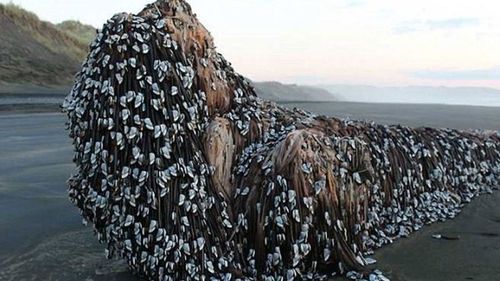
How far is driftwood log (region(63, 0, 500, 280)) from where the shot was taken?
381 centimetres

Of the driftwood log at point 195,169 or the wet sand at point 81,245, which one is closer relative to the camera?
the driftwood log at point 195,169

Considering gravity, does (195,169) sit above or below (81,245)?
above

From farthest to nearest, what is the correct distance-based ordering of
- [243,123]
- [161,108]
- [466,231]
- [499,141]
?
[499,141] < [466,231] < [243,123] < [161,108]

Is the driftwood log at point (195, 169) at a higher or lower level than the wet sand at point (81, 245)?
higher

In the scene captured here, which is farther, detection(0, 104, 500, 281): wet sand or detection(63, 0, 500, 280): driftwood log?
detection(0, 104, 500, 281): wet sand

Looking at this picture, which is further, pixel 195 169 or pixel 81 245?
pixel 81 245

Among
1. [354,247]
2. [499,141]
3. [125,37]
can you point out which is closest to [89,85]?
[125,37]

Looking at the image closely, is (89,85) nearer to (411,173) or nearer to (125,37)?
(125,37)

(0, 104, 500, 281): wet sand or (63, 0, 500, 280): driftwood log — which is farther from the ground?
(63, 0, 500, 280): driftwood log

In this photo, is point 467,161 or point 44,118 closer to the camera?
point 467,161

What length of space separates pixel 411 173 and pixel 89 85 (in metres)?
3.23

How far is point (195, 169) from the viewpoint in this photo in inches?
154

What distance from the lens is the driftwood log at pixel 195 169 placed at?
12.5 feet

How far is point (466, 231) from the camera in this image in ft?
17.5
